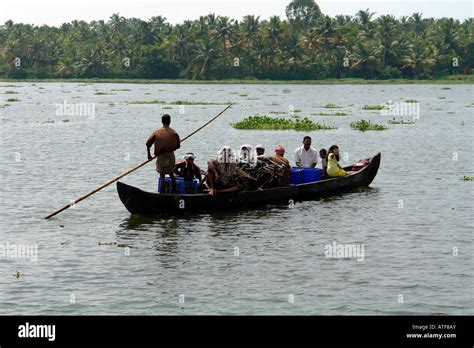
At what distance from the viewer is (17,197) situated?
2278 centimetres

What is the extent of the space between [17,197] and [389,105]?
4975 cm

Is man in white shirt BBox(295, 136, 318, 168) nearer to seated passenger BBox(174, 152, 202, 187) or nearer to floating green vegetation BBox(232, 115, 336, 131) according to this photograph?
seated passenger BBox(174, 152, 202, 187)

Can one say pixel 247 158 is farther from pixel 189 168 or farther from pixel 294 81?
pixel 294 81

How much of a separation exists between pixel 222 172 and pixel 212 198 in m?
0.71

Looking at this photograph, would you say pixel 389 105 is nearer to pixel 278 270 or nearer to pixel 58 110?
pixel 58 110

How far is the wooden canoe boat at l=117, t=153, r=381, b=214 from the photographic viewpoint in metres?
19.0

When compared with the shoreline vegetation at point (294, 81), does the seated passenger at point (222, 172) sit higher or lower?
lower

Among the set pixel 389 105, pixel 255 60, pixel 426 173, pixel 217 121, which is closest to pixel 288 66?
pixel 255 60

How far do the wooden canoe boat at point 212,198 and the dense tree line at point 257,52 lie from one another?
9748cm

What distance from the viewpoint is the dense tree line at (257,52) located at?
119 m

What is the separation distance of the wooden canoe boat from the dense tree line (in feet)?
320

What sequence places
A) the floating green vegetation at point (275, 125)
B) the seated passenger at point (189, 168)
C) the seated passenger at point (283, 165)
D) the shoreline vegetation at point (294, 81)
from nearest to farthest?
1. the seated passenger at point (189, 168)
2. the seated passenger at point (283, 165)
3. the floating green vegetation at point (275, 125)
4. the shoreline vegetation at point (294, 81)

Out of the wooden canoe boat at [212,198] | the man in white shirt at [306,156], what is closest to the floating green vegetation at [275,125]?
the man in white shirt at [306,156]

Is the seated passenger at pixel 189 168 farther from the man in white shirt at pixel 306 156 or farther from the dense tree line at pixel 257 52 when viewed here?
the dense tree line at pixel 257 52
